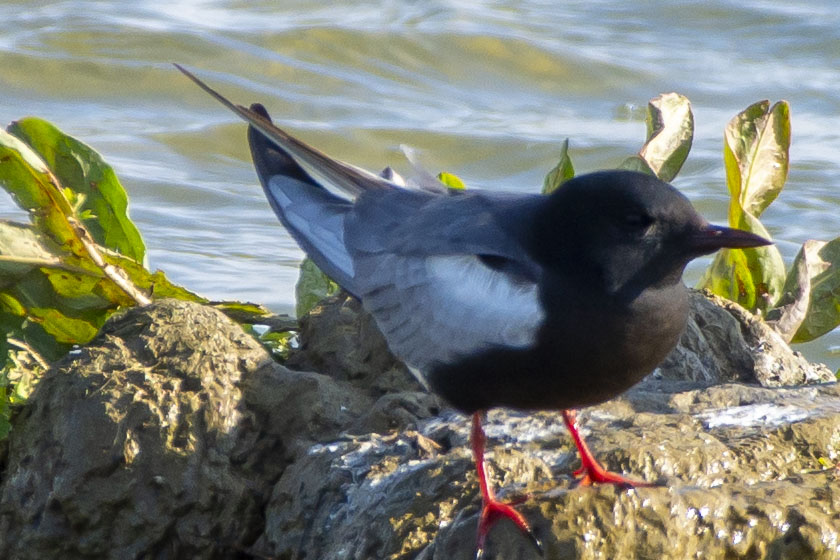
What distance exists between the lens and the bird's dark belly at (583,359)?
11.1 ft

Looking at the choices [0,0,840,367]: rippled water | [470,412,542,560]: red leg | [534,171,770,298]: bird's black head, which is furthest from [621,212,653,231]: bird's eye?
[0,0,840,367]: rippled water

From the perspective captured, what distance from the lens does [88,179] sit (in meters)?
5.05

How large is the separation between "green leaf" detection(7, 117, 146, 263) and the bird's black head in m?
2.28

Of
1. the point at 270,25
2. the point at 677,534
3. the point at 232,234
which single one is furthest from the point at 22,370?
the point at 270,25

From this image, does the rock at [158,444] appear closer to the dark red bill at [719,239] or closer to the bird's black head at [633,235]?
the bird's black head at [633,235]

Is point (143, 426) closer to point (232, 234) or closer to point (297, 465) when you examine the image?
point (297, 465)

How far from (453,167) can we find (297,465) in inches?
217

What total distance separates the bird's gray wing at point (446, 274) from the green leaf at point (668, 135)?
1563 mm

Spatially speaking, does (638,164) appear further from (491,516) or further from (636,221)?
(491,516)

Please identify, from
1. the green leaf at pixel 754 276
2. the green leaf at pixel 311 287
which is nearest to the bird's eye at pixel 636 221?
the green leaf at pixel 754 276

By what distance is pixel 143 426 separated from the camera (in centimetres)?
386

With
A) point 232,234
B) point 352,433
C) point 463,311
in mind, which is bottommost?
point 232,234

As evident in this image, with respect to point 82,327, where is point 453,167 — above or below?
below

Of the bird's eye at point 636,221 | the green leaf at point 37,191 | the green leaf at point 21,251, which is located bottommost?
the green leaf at point 21,251
